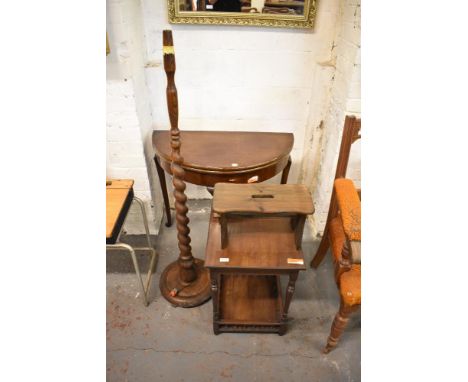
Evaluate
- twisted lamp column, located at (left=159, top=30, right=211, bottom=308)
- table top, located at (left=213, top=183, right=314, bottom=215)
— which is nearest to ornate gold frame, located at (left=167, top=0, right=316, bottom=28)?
twisted lamp column, located at (left=159, top=30, right=211, bottom=308)

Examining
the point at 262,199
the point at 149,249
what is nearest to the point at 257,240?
the point at 262,199

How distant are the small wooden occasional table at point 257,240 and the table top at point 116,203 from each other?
17.9 inches

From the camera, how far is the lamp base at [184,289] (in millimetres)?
1699

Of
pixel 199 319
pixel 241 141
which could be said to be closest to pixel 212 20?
pixel 241 141

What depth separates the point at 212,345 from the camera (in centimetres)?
154

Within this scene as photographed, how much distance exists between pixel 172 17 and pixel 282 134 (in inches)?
37.2

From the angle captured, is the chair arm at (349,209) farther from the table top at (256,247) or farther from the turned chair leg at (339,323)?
the turned chair leg at (339,323)

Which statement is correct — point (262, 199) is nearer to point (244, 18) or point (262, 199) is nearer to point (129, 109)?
point (129, 109)

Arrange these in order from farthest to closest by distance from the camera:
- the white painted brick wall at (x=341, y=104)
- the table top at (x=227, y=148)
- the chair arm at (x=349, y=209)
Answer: the table top at (x=227, y=148) → the white painted brick wall at (x=341, y=104) → the chair arm at (x=349, y=209)

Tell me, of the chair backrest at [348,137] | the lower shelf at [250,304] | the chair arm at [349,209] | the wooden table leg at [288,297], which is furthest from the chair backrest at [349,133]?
the lower shelf at [250,304]

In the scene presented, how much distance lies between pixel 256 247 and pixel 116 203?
0.77 m

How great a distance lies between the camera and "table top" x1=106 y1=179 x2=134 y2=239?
4.65ft

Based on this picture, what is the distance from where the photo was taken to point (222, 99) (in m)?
2.00

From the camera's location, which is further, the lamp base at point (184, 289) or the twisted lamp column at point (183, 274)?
the lamp base at point (184, 289)
